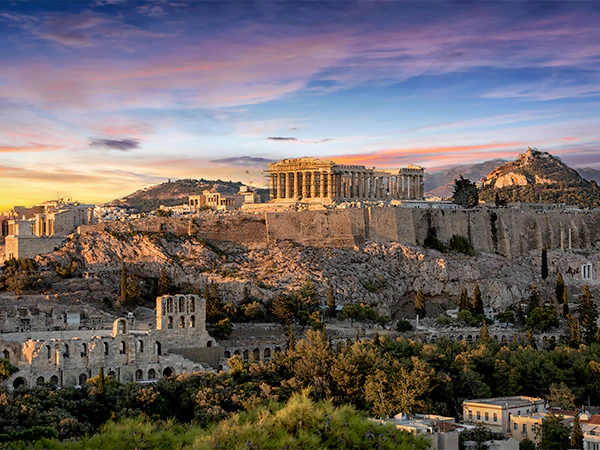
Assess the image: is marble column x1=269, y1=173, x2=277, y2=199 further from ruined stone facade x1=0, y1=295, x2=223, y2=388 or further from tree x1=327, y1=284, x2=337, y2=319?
ruined stone facade x1=0, y1=295, x2=223, y2=388

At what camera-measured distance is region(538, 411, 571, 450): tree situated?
3697cm

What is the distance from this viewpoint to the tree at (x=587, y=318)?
2211 inches

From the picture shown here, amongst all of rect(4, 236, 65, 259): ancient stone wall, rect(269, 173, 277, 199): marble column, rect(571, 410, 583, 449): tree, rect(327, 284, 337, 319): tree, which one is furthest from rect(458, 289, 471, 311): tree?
rect(571, 410, 583, 449): tree

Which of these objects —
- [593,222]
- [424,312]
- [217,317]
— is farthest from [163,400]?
[593,222]

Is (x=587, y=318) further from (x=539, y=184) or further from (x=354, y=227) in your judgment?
(x=539, y=184)

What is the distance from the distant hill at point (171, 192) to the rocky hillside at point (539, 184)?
26.2 metres

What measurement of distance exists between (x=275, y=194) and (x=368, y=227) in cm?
1280

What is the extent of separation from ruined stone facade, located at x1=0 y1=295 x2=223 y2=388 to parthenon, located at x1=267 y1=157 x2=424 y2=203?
2846cm

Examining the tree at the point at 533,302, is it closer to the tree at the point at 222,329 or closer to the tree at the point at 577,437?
the tree at the point at 222,329

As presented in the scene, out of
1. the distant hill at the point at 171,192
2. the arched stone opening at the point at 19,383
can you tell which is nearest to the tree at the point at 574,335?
the arched stone opening at the point at 19,383

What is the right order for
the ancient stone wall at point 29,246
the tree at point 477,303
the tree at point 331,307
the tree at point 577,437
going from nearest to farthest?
1. the tree at point 577,437
2. the tree at point 331,307
3. the ancient stone wall at point 29,246
4. the tree at point 477,303

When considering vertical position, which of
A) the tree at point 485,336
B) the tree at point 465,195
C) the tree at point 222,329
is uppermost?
the tree at point 465,195

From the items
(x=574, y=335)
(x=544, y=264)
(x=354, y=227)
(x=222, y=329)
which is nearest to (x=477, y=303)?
(x=574, y=335)

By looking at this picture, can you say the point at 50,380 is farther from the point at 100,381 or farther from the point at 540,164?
the point at 540,164
